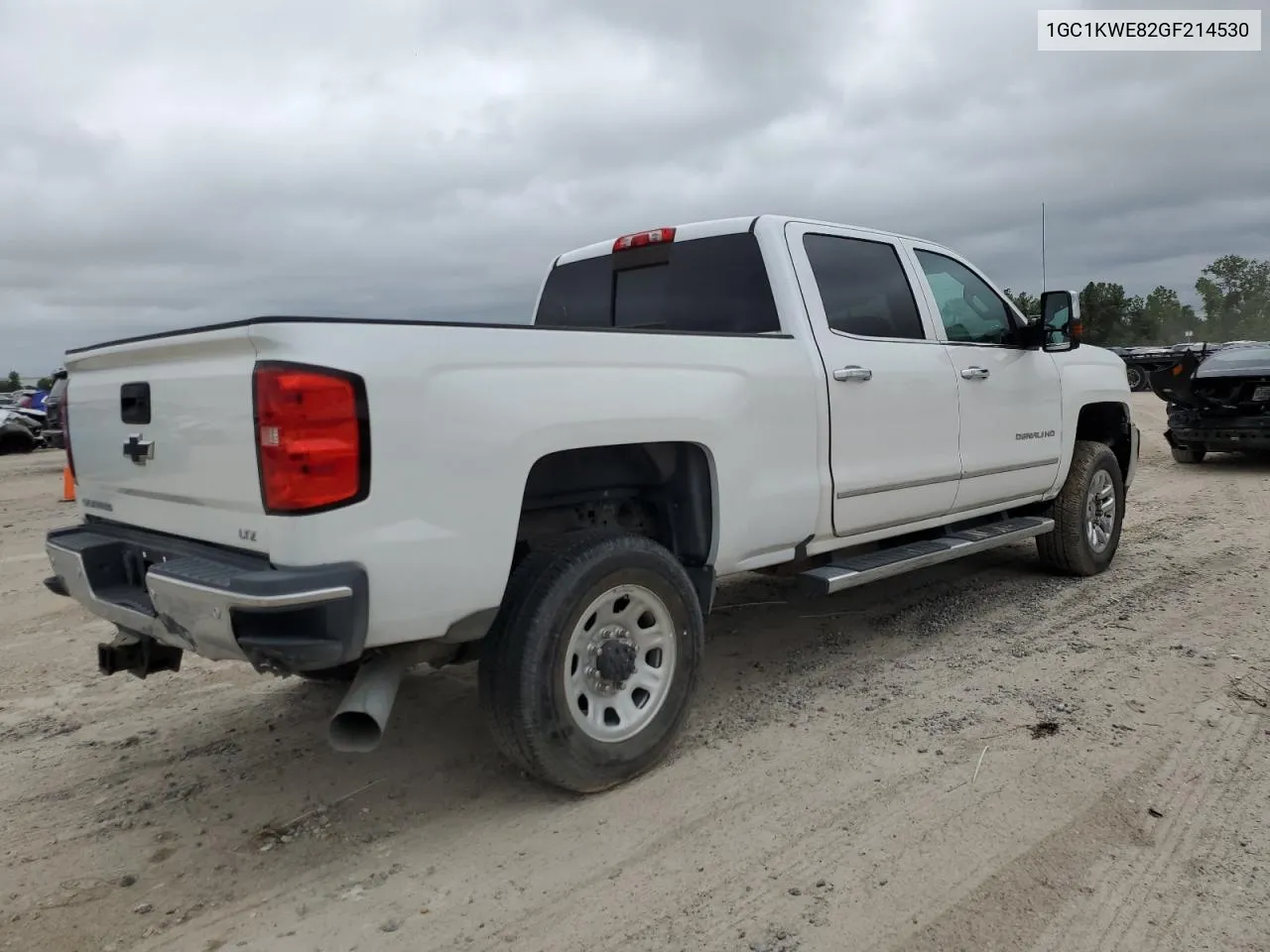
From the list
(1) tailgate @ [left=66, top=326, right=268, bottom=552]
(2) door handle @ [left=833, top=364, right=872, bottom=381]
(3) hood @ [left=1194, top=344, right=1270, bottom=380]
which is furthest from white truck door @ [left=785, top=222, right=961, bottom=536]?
(3) hood @ [left=1194, top=344, right=1270, bottom=380]

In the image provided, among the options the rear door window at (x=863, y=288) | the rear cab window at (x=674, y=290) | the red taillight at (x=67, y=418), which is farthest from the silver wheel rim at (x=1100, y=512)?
the red taillight at (x=67, y=418)

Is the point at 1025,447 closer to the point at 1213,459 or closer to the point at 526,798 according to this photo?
the point at 526,798

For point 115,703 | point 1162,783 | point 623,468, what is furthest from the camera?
point 115,703

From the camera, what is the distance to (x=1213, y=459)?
43.4 feet

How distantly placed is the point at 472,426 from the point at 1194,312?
12278 cm

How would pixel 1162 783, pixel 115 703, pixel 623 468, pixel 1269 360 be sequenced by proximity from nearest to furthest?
pixel 1162 783
pixel 623 468
pixel 115 703
pixel 1269 360

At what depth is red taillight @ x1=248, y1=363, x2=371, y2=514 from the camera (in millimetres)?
2621

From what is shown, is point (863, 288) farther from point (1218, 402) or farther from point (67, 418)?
point (1218, 402)

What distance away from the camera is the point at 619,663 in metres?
3.39

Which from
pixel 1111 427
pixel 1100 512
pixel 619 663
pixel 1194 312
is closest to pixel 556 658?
pixel 619 663

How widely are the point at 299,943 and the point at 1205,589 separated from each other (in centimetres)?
559

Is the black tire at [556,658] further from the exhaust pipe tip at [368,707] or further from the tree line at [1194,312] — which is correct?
the tree line at [1194,312]

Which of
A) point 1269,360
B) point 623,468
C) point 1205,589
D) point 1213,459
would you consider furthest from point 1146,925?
point 1213,459

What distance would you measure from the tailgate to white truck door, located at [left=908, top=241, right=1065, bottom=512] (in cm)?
356
